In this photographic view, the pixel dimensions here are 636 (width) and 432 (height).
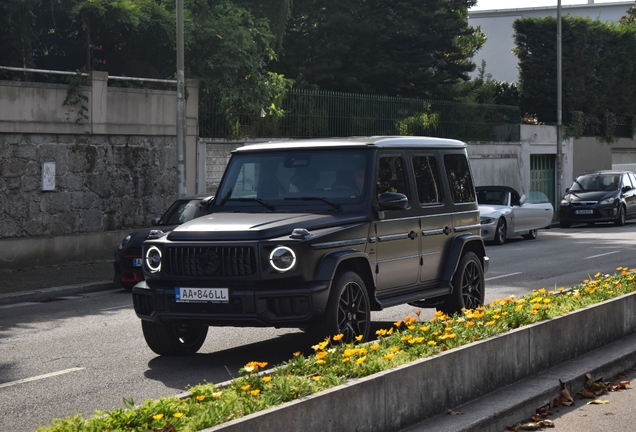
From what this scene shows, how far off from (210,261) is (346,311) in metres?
1.24

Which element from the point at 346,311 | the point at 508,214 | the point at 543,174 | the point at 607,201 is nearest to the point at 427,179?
the point at 346,311

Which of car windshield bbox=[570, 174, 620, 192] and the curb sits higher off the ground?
car windshield bbox=[570, 174, 620, 192]

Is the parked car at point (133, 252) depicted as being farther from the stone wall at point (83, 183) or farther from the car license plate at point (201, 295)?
the car license plate at point (201, 295)

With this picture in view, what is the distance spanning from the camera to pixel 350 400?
18.6 ft

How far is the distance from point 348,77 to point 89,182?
21222 millimetres

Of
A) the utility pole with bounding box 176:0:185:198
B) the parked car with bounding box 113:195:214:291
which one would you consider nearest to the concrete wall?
the utility pole with bounding box 176:0:185:198

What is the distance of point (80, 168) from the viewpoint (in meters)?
20.9

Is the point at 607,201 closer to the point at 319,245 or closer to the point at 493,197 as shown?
the point at 493,197

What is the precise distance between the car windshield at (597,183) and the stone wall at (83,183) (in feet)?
54.1

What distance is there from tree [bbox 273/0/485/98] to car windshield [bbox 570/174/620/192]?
8677 mm

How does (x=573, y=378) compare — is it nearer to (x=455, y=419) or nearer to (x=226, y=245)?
(x=455, y=419)

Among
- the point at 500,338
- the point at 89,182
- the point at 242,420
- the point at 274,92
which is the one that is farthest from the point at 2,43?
the point at 242,420

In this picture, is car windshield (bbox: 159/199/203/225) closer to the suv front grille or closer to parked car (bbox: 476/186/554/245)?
the suv front grille

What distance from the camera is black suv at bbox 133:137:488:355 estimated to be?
8680mm
